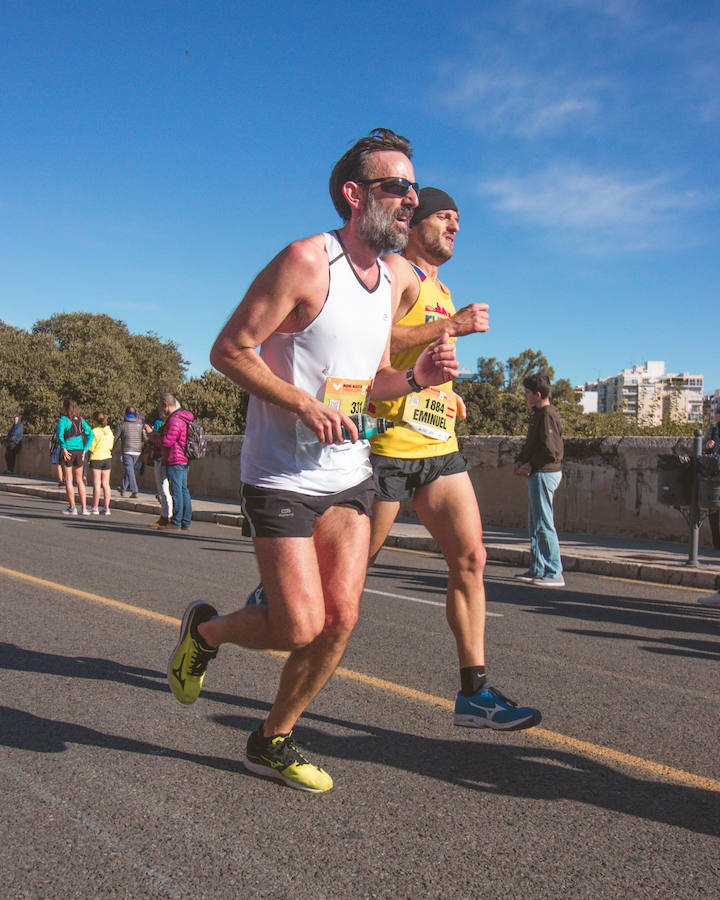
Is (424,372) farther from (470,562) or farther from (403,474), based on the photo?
(470,562)

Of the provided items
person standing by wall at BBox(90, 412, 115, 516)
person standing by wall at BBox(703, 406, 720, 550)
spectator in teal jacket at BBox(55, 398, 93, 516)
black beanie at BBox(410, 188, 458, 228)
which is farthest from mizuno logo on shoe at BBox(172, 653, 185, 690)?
person standing by wall at BBox(90, 412, 115, 516)

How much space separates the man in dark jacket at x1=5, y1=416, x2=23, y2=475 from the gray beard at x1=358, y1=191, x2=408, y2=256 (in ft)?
79.9

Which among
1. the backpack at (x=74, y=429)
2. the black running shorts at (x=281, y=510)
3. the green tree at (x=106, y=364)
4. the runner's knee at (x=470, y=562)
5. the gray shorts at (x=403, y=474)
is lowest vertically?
the runner's knee at (x=470, y=562)

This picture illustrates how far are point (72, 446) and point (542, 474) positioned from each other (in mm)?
8627

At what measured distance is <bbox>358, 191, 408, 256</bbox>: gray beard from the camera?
2896 mm

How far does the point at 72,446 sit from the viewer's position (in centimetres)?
1405

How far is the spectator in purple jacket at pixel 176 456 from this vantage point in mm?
12062

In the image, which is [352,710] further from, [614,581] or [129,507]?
[129,507]

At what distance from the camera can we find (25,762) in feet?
10.1

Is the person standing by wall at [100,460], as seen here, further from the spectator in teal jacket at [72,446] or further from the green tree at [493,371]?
the green tree at [493,371]

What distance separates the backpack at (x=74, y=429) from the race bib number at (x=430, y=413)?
11.4 metres

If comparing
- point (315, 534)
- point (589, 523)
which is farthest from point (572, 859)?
point (589, 523)

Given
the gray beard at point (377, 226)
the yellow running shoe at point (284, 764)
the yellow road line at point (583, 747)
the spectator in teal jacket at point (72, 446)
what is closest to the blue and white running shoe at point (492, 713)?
the yellow road line at point (583, 747)

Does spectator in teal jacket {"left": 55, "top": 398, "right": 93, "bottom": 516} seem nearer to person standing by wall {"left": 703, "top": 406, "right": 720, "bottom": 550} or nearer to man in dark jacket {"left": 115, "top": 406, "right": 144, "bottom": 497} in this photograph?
man in dark jacket {"left": 115, "top": 406, "right": 144, "bottom": 497}
